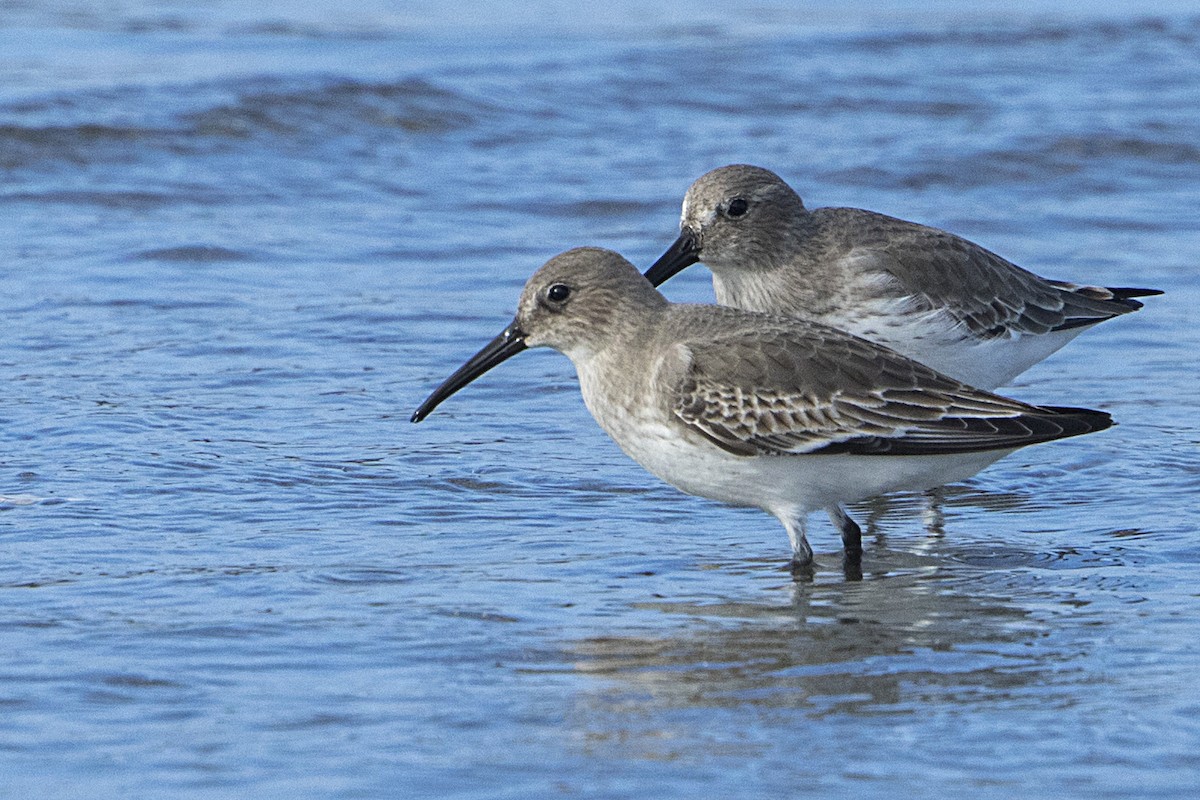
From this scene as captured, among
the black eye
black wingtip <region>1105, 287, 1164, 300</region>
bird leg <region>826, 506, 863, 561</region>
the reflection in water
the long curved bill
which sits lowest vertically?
the reflection in water

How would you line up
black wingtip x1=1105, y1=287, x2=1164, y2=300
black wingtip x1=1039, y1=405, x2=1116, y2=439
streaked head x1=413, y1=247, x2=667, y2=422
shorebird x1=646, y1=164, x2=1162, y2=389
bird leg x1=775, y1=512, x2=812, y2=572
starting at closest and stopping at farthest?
1. black wingtip x1=1039, y1=405, x2=1116, y2=439
2. bird leg x1=775, y1=512, x2=812, y2=572
3. streaked head x1=413, y1=247, x2=667, y2=422
4. shorebird x1=646, y1=164, x2=1162, y2=389
5. black wingtip x1=1105, y1=287, x2=1164, y2=300

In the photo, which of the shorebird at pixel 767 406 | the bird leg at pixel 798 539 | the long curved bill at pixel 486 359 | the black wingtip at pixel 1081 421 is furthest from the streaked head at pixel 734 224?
the black wingtip at pixel 1081 421

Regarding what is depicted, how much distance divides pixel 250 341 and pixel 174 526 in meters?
3.18

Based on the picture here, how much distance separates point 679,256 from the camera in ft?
31.6

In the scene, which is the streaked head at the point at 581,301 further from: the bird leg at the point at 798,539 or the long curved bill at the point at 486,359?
the bird leg at the point at 798,539

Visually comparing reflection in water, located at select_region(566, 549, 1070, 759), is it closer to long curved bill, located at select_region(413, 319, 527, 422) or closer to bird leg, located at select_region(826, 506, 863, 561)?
bird leg, located at select_region(826, 506, 863, 561)

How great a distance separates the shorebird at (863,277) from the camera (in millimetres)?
9383

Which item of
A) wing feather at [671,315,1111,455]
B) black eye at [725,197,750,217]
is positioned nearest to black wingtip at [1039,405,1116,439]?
wing feather at [671,315,1111,455]

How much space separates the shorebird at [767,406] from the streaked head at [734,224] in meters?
1.53

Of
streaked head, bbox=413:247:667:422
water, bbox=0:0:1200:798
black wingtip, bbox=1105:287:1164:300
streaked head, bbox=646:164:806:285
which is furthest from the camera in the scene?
black wingtip, bbox=1105:287:1164:300

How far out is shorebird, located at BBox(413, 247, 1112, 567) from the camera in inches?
296

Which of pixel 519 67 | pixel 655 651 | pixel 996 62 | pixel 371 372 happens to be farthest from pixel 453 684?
pixel 996 62

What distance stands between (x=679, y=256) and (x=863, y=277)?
0.93 m

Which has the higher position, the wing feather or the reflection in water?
the wing feather
